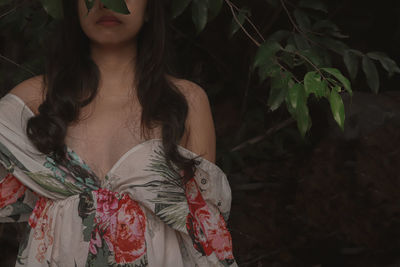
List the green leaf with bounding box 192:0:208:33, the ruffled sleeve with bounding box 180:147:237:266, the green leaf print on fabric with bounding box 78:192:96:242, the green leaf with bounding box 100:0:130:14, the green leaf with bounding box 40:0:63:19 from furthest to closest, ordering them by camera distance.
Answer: the green leaf with bounding box 192:0:208:33 → the ruffled sleeve with bounding box 180:147:237:266 → the green leaf print on fabric with bounding box 78:192:96:242 → the green leaf with bounding box 40:0:63:19 → the green leaf with bounding box 100:0:130:14

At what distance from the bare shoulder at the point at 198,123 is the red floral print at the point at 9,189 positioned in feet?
1.58

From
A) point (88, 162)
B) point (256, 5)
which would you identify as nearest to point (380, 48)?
point (256, 5)

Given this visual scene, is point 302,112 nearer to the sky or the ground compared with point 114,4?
nearer to the ground

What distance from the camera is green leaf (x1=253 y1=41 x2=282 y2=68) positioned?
1.66 m

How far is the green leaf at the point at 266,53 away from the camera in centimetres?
166

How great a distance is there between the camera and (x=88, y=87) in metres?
1.61

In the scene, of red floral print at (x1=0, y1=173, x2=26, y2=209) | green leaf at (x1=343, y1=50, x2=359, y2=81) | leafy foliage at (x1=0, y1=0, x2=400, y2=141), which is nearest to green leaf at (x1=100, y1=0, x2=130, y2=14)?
leafy foliage at (x1=0, y1=0, x2=400, y2=141)

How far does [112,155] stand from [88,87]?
217 mm

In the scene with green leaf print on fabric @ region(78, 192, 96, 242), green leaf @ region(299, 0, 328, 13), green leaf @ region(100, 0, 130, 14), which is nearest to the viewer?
green leaf @ region(100, 0, 130, 14)

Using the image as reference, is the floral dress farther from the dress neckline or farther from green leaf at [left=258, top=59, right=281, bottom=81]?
green leaf at [left=258, top=59, right=281, bottom=81]

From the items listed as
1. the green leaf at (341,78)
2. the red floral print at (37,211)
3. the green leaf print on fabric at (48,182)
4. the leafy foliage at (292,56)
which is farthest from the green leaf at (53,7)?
the green leaf at (341,78)

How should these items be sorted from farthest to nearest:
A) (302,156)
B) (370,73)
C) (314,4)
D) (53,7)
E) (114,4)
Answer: (302,156), (314,4), (370,73), (53,7), (114,4)

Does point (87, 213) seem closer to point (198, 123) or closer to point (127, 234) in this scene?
point (127, 234)

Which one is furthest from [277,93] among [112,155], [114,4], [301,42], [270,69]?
[114,4]
